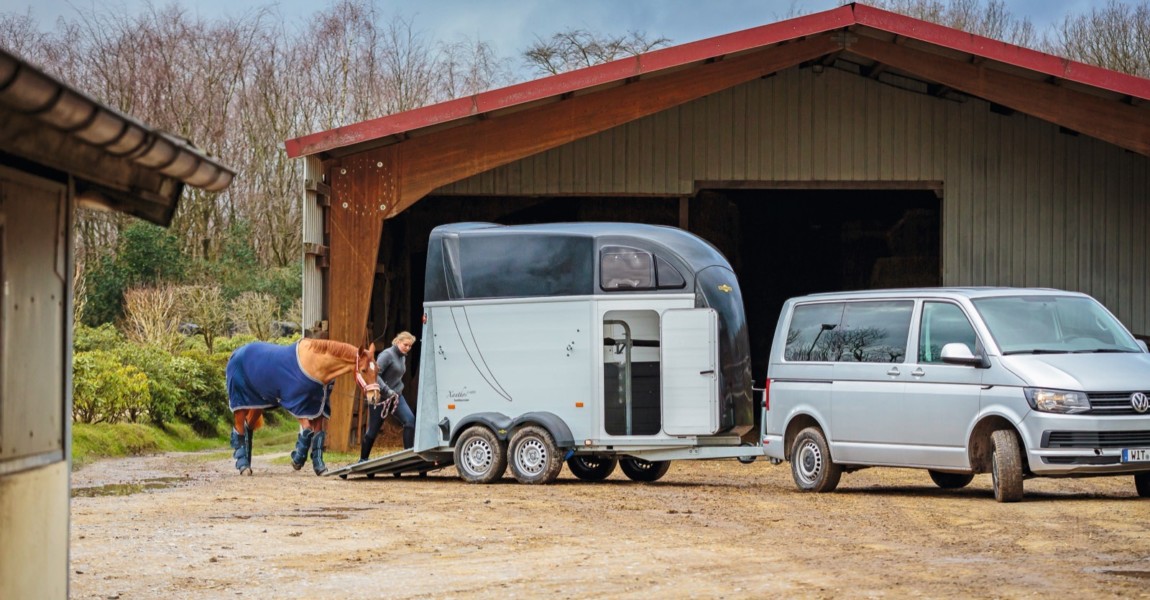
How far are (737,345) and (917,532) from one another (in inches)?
232

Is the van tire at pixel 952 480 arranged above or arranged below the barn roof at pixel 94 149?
below

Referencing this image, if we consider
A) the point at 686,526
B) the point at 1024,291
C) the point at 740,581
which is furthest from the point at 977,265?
the point at 740,581

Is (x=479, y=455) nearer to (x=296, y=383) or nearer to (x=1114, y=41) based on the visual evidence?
(x=296, y=383)

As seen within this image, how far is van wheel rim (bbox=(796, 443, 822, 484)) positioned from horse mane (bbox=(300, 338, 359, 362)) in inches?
225

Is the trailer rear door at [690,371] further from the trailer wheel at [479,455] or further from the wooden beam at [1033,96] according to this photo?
the wooden beam at [1033,96]

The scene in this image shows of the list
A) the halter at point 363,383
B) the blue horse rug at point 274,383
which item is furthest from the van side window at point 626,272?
the blue horse rug at point 274,383

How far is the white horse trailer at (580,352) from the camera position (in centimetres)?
1745

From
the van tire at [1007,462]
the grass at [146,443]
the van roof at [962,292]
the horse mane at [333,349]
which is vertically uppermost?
the van roof at [962,292]

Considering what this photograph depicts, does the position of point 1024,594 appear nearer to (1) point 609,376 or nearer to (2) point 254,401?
(1) point 609,376

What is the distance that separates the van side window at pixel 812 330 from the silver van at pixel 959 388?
0.02 m

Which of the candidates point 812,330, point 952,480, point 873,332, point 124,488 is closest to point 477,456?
point 124,488

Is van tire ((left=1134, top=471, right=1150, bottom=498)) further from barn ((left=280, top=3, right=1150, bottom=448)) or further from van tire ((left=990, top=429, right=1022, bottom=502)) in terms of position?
barn ((left=280, top=3, right=1150, bottom=448))

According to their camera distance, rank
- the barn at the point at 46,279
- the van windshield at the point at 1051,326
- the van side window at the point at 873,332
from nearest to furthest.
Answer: the barn at the point at 46,279 → the van windshield at the point at 1051,326 → the van side window at the point at 873,332

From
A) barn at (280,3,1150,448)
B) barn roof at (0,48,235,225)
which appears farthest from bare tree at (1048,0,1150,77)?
barn roof at (0,48,235,225)
